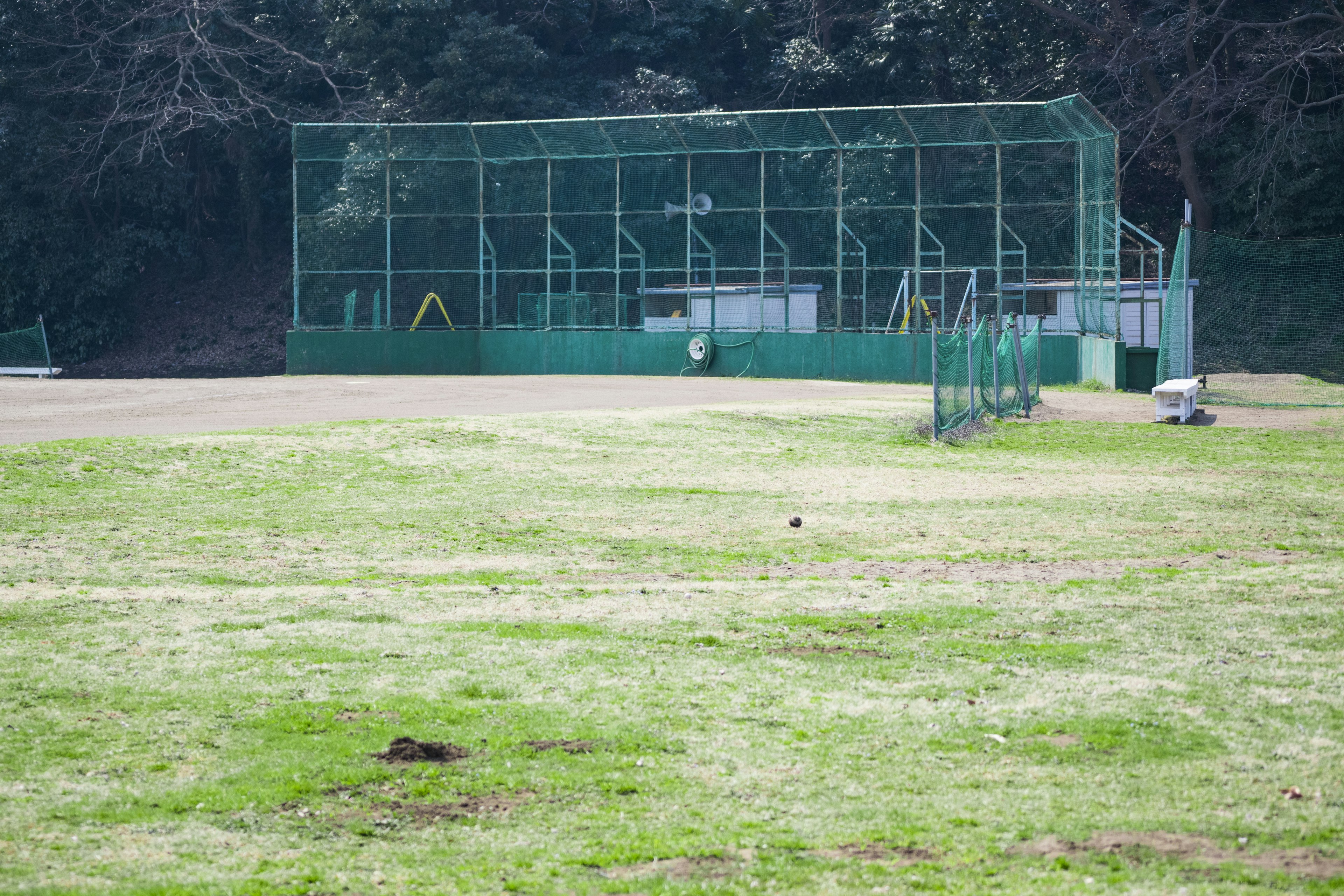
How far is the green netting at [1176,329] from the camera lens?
72.6 feet

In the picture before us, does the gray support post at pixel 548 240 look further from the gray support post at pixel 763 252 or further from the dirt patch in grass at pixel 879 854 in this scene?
the dirt patch in grass at pixel 879 854

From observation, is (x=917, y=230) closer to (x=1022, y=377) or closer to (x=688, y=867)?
(x=1022, y=377)

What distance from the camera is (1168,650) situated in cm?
679

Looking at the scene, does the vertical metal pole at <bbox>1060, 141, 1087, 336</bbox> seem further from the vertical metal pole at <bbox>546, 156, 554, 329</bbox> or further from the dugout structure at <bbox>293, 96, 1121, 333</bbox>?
the vertical metal pole at <bbox>546, 156, 554, 329</bbox>

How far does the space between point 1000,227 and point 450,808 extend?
86.2 feet

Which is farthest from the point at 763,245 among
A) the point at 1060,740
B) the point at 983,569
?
the point at 1060,740

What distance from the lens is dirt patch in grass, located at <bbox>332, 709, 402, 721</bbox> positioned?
227 inches

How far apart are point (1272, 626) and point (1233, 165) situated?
32.6m

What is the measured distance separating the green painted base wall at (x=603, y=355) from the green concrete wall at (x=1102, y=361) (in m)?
0.38

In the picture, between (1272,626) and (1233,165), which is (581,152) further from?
(1272,626)

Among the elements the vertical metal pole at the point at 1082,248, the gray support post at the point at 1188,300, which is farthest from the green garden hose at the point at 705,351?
the gray support post at the point at 1188,300

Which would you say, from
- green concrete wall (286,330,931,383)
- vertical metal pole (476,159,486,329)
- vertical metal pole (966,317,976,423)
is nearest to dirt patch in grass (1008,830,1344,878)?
vertical metal pole (966,317,976,423)

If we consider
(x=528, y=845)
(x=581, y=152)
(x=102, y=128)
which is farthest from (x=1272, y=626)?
(x=102, y=128)

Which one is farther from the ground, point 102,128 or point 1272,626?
point 102,128
